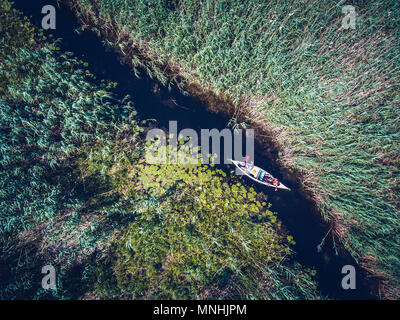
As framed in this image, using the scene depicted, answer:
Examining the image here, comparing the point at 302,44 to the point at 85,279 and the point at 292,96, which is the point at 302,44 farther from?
Answer: the point at 85,279

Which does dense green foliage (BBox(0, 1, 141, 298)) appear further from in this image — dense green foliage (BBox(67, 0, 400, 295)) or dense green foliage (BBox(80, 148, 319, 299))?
dense green foliage (BBox(67, 0, 400, 295))

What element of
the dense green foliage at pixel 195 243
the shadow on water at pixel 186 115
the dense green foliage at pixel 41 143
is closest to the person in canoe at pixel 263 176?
the shadow on water at pixel 186 115

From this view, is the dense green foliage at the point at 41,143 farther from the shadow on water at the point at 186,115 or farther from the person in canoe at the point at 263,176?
the person in canoe at the point at 263,176

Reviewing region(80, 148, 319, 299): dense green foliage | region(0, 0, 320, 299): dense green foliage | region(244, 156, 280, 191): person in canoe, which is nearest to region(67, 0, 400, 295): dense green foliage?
region(244, 156, 280, 191): person in canoe

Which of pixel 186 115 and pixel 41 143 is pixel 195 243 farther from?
pixel 41 143

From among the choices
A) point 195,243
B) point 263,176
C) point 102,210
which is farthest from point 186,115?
point 195,243
